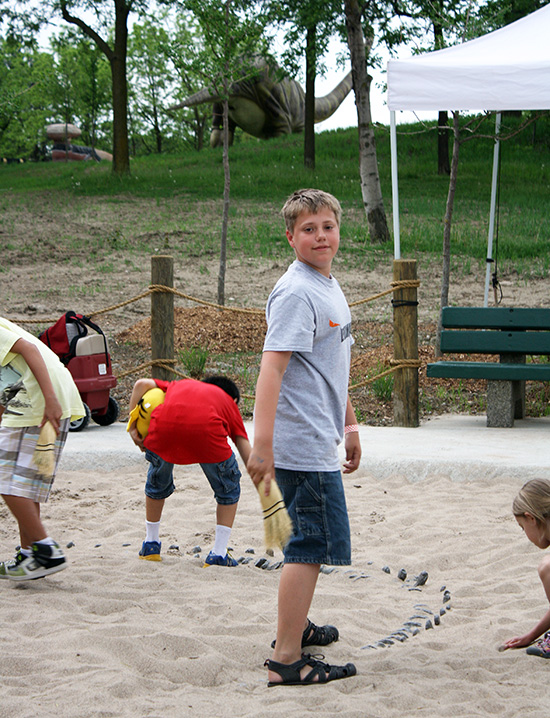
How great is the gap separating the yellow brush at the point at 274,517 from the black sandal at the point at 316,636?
65 cm

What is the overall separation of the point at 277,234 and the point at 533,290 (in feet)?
17.0

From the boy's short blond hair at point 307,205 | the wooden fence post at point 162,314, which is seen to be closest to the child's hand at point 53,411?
the boy's short blond hair at point 307,205

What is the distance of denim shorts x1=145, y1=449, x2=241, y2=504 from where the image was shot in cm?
362

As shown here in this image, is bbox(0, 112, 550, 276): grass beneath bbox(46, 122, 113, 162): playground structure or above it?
beneath

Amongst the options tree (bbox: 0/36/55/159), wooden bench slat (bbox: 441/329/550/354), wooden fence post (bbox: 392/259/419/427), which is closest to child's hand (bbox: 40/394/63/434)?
wooden fence post (bbox: 392/259/419/427)

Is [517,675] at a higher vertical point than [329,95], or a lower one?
lower

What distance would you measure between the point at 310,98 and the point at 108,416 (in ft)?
58.2

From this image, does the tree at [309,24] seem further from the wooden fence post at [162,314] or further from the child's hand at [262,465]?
the child's hand at [262,465]

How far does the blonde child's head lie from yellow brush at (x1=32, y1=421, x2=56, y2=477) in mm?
1874

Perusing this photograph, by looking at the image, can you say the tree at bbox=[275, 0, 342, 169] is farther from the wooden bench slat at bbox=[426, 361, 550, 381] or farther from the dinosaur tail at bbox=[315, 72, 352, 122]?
the dinosaur tail at bbox=[315, 72, 352, 122]

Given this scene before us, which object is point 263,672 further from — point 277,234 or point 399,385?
point 277,234

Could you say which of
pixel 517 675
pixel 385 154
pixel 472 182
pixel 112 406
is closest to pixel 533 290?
pixel 112 406

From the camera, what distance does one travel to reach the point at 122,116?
69.2 ft

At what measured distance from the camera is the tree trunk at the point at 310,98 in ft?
58.1
